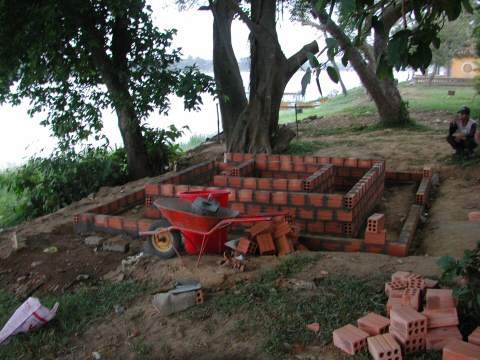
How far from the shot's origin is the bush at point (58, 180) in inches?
370

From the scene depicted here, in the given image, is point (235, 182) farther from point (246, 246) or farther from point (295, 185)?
point (246, 246)

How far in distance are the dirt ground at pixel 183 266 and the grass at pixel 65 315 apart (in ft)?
0.36

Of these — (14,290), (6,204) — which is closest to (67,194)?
(6,204)

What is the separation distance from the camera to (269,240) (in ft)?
15.5

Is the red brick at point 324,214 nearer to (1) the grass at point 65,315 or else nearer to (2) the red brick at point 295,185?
(2) the red brick at point 295,185

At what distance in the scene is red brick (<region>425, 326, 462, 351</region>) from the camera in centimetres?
278

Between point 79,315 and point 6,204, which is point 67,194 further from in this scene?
point 79,315

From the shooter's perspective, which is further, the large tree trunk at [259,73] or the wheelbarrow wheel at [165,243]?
the large tree trunk at [259,73]

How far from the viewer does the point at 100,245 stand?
5457 mm

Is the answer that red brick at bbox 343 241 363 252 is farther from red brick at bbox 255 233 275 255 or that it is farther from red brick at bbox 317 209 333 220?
red brick at bbox 255 233 275 255

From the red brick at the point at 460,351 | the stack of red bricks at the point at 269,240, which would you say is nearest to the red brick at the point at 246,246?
the stack of red bricks at the point at 269,240

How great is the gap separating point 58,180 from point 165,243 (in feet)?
17.6

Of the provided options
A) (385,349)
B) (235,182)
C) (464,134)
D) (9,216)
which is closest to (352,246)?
A: (235,182)

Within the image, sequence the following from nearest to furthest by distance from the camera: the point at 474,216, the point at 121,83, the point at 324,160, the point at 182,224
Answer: the point at 182,224 < the point at 474,216 < the point at 324,160 < the point at 121,83
